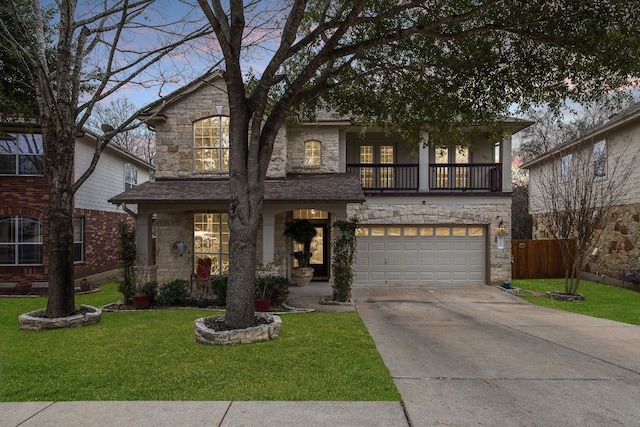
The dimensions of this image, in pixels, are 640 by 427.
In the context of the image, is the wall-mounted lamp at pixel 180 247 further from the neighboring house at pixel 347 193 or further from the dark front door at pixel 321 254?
the dark front door at pixel 321 254

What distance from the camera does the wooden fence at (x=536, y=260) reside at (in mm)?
Result: 17812

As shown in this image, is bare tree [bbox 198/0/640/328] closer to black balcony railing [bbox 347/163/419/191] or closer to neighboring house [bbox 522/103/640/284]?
black balcony railing [bbox 347/163/419/191]

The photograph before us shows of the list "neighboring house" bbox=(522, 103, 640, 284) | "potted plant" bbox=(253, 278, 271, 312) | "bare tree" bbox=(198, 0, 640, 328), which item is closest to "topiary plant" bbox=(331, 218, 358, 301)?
"potted plant" bbox=(253, 278, 271, 312)

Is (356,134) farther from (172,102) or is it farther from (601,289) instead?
(601,289)

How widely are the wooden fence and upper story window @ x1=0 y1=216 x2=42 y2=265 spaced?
18433 mm

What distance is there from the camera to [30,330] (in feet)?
26.0

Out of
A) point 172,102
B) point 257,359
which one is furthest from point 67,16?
point 257,359

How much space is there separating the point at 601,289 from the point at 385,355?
487 inches

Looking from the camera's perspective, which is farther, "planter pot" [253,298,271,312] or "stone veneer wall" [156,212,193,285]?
"stone veneer wall" [156,212,193,285]

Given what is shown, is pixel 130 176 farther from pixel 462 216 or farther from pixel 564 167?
pixel 564 167

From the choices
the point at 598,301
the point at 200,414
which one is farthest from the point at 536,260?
the point at 200,414

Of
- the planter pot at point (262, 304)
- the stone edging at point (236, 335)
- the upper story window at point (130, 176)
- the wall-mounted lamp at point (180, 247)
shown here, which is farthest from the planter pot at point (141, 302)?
the upper story window at point (130, 176)

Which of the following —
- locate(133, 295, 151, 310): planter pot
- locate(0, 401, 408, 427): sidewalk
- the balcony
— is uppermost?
the balcony

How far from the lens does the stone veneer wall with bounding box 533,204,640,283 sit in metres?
14.6
